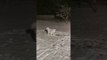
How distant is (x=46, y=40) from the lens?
2744 mm

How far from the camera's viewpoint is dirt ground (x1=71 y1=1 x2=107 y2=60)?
2301mm

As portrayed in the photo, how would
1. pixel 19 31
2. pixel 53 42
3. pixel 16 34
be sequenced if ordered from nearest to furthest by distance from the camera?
1. pixel 53 42
2. pixel 16 34
3. pixel 19 31

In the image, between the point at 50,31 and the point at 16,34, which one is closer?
the point at 16,34

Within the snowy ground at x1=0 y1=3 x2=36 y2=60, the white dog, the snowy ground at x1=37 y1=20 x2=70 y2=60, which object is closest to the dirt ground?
the snowy ground at x1=37 y1=20 x2=70 y2=60

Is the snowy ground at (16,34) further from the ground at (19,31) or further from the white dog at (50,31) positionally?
the white dog at (50,31)

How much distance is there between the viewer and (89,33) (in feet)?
9.72

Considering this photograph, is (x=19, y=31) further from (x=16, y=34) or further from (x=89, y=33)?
(x=89, y=33)

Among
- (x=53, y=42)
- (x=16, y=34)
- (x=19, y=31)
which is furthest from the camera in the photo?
(x=19, y=31)

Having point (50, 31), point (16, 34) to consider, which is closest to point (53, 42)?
point (50, 31)

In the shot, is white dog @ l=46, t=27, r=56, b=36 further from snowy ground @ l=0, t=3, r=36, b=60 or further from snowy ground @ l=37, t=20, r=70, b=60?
snowy ground @ l=0, t=3, r=36, b=60

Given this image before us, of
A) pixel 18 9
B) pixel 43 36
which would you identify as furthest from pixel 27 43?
pixel 18 9

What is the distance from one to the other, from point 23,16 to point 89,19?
972mm

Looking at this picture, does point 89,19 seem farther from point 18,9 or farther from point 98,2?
point 18,9

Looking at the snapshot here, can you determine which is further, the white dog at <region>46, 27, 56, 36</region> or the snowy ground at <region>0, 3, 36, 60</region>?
the white dog at <region>46, 27, 56, 36</region>
